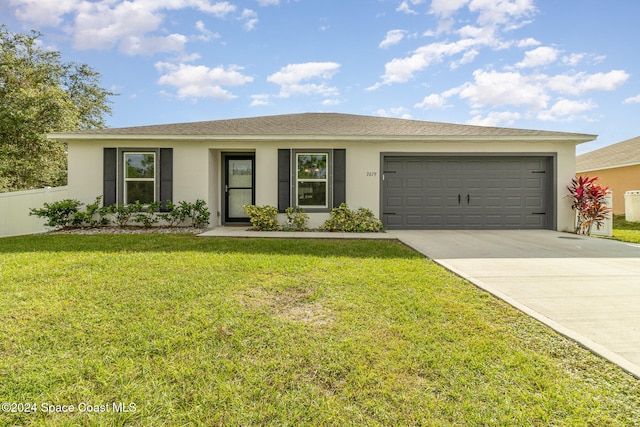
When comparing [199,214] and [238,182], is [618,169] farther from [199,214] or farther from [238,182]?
[199,214]

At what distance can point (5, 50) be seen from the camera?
47.8 feet

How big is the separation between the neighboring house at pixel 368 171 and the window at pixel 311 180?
0.03m

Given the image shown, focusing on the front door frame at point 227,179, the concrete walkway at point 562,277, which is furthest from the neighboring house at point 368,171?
the concrete walkway at point 562,277

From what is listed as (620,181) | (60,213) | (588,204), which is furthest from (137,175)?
(620,181)

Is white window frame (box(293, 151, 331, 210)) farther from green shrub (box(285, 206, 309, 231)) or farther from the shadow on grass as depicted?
the shadow on grass

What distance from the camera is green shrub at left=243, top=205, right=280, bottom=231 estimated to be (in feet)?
27.7

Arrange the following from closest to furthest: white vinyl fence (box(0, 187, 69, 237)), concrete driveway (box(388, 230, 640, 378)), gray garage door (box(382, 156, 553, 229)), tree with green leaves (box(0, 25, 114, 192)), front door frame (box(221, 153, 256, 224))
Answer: concrete driveway (box(388, 230, 640, 378)), white vinyl fence (box(0, 187, 69, 237)), gray garage door (box(382, 156, 553, 229)), front door frame (box(221, 153, 256, 224)), tree with green leaves (box(0, 25, 114, 192))

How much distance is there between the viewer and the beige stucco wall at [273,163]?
28.1 ft

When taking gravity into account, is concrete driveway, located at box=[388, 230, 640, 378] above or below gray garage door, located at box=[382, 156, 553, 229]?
below

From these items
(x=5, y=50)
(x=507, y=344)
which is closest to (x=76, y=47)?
(x=5, y=50)

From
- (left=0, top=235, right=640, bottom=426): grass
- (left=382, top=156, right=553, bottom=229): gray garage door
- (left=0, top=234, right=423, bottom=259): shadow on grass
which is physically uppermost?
(left=382, top=156, right=553, bottom=229): gray garage door

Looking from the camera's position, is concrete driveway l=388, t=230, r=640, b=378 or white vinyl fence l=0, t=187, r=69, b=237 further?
white vinyl fence l=0, t=187, r=69, b=237

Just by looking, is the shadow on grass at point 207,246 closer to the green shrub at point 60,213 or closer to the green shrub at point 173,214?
the green shrub at point 60,213

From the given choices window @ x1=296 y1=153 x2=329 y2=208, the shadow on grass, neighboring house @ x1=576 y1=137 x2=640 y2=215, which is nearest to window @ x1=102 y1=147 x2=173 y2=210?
the shadow on grass
